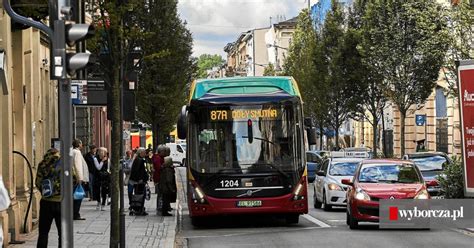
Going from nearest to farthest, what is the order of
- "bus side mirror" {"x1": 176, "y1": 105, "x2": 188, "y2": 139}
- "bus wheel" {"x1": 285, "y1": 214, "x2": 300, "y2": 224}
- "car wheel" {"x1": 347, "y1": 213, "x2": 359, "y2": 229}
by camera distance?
"car wheel" {"x1": 347, "y1": 213, "x2": 359, "y2": 229}, "bus side mirror" {"x1": 176, "y1": 105, "x2": 188, "y2": 139}, "bus wheel" {"x1": 285, "y1": 214, "x2": 300, "y2": 224}

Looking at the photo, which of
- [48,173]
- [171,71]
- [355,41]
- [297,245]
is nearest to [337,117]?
[355,41]

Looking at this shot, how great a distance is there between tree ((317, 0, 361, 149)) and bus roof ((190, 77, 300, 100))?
95.4 ft

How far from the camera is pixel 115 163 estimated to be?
14.6 metres

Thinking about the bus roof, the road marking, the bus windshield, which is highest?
the bus roof

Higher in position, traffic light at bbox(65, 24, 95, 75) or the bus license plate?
traffic light at bbox(65, 24, 95, 75)

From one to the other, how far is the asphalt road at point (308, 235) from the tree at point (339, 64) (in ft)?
93.0

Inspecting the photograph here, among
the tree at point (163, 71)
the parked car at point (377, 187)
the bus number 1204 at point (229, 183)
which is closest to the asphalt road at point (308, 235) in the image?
the parked car at point (377, 187)

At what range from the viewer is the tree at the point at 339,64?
2079 inches

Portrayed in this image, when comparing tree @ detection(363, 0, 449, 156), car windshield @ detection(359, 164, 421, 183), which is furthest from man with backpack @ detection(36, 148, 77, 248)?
tree @ detection(363, 0, 449, 156)

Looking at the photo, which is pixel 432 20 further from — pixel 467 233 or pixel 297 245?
pixel 297 245

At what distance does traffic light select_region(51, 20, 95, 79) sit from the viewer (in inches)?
381

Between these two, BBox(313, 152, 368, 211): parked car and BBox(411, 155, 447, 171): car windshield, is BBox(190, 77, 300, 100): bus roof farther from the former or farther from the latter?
BBox(411, 155, 447, 171): car windshield

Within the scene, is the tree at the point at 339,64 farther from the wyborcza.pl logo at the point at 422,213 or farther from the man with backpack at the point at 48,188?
the man with backpack at the point at 48,188

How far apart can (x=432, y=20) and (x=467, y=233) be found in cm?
1329
